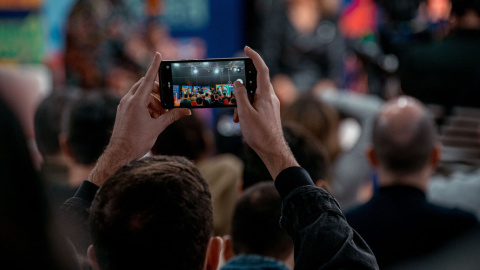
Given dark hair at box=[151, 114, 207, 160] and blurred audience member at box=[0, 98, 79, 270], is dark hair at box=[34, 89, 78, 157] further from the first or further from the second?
blurred audience member at box=[0, 98, 79, 270]

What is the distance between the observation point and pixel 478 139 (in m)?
2.01

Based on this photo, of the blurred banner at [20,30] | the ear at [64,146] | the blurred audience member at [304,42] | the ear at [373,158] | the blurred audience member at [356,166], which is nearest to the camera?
the ear at [64,146]

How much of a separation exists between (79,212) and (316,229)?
393 mm

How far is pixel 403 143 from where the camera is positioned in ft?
A: 5.86

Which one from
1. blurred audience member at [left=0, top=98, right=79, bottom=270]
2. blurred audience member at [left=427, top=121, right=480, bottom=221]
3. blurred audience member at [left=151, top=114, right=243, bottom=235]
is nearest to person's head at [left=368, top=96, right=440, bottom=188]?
blurred audience member at [left=427, top=121, right=480, bottom=221]

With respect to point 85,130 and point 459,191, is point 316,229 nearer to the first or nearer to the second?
point 85,130

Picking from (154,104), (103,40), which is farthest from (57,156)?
(103,40)

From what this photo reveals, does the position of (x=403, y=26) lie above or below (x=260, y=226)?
above

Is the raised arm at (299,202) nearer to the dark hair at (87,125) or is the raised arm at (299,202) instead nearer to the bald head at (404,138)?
the dark hair at (87,125)

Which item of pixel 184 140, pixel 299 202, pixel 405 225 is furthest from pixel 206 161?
pixel 299 202

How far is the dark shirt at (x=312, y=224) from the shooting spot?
81 cm

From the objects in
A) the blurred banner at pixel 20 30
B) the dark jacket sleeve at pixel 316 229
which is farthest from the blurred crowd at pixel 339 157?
the blurred banner at pixel 20 30

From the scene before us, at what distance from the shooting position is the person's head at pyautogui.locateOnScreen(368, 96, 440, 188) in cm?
176

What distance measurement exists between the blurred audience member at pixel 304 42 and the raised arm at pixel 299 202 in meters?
4.99
